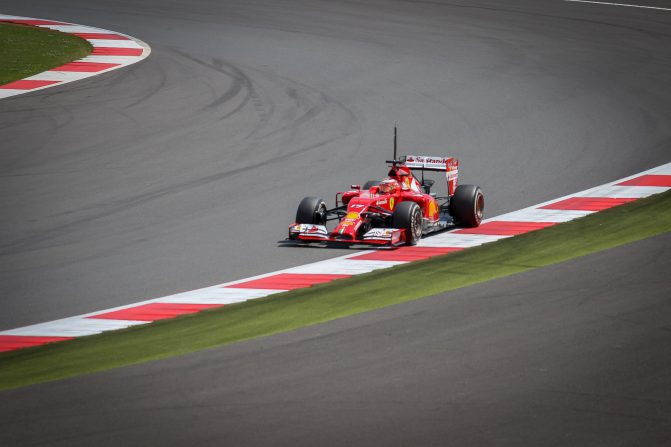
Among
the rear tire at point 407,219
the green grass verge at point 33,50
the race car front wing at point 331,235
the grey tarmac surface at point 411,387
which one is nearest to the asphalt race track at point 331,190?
the grey tarmac surface at point 411,387

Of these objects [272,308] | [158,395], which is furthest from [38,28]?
[158,395]

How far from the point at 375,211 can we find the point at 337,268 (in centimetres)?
133

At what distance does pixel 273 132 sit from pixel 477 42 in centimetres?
825

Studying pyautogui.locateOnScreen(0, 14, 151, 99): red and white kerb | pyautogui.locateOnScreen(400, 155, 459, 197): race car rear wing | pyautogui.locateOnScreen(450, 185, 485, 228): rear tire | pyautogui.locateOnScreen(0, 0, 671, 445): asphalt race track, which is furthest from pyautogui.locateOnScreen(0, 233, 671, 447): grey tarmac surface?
pyautogui.locateOnScreen(0, 14, 151, 99): red and white kerb

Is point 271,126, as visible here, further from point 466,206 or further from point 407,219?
point 407,219

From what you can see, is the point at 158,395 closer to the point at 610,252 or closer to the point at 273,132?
the point at 610,252

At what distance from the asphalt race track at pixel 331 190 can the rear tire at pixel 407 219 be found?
1331mm

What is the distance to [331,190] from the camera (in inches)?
671

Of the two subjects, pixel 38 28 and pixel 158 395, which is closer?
pixel 158 395

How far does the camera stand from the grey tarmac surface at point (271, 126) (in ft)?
47.2

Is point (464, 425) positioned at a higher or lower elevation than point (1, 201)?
higher

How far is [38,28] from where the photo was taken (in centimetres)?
2809

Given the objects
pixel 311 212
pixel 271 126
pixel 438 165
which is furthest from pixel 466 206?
pixel 271 126

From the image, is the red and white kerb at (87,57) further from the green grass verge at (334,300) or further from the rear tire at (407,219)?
the green grass verge at (334,300)
